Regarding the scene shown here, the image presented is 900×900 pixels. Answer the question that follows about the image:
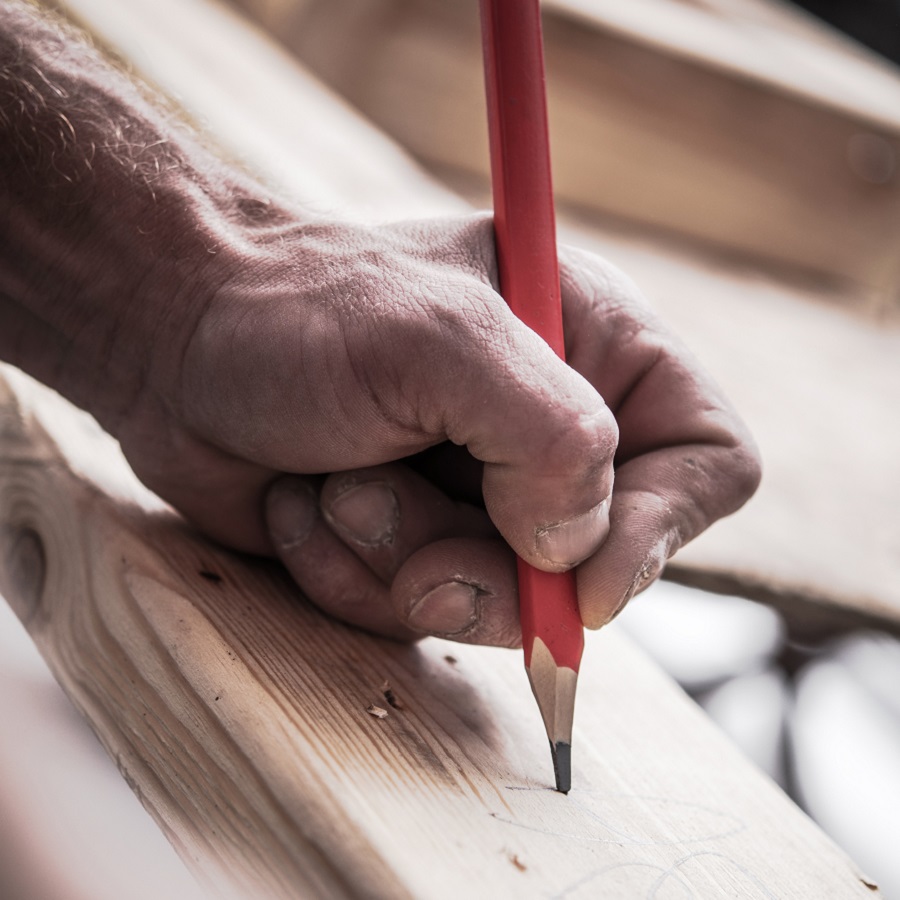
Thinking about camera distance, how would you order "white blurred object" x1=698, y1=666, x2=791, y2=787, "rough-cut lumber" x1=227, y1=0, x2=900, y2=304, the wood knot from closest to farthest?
the wood knot
"white blurred object" x1=698, y1=666, x2=791, y2=787
"rough-cut lumber" x1=227, y1=0, x2=900, y2=304

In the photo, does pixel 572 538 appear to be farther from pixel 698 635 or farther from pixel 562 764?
pixel 698 635

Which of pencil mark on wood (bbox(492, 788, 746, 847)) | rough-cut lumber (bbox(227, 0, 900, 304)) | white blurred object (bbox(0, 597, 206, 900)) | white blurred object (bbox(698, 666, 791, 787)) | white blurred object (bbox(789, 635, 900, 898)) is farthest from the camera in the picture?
rough-cut lumber (bbox(227, 0, 900, 304))

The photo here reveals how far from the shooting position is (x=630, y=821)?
422 millimetres

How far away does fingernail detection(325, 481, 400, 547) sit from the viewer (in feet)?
1.62

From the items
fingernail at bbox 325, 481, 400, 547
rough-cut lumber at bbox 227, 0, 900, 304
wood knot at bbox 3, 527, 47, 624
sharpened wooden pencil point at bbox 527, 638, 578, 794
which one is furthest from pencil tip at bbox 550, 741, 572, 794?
rough-cut lumber at bbox 227, 0, 900, 304

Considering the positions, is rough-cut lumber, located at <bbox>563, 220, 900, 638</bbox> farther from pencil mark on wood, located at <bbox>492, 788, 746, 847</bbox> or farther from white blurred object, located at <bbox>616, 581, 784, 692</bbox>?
pencil mark on wood, located at <bbox>492, 788, 746, 847</bbox>

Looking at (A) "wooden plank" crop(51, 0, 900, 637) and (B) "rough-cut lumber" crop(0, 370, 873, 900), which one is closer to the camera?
(B) "rough-cut lumber" crop(0, 370, 873, 900)

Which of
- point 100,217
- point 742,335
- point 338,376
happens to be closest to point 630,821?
point 338,376

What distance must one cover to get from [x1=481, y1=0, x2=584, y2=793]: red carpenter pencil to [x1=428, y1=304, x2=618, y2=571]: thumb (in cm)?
3

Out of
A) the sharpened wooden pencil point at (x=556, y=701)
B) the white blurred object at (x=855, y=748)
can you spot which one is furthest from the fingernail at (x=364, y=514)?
the white blurred object at (x=855, y=748)

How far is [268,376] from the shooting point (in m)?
0.45

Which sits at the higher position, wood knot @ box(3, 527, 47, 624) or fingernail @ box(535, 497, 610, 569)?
fingernail @ box(535, 497, 610, 569)

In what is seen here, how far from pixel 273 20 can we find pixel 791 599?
4.62 feet

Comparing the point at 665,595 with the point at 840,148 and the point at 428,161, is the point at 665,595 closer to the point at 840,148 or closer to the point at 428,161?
the point at 428,161
